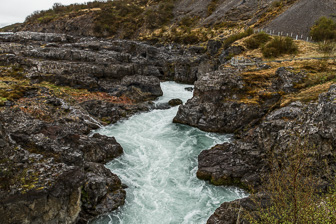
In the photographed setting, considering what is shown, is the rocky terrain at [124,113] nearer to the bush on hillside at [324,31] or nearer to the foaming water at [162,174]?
the foaming water at [162,174]

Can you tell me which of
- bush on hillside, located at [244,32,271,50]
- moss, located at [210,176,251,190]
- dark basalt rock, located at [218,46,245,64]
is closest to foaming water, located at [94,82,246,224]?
moss, located at [210,176,251,190]

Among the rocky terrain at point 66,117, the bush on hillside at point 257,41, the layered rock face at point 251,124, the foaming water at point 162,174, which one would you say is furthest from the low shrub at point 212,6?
the foaming water at point 162,174

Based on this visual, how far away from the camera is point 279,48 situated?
121 feet

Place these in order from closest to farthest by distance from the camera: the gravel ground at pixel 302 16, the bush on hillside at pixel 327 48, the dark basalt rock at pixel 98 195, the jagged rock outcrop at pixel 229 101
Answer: the dark basalt rock at pixel 98 195 → the jagged rock outcrop at pixel 229 101 → the bush on hillside at pixel 327 48 → the gravel ground at pixel 302 16

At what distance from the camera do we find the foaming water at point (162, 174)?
1535 centimetres

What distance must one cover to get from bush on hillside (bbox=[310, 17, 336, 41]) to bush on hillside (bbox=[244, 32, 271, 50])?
24.1ft

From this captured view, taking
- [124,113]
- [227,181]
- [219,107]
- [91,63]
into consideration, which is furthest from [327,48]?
[91,63]

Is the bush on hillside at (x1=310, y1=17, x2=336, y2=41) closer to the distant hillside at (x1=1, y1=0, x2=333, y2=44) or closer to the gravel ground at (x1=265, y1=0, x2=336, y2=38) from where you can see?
the gravel ground at (x1=265, y1=0, x2=336, y2=38)

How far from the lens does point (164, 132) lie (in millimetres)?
27484

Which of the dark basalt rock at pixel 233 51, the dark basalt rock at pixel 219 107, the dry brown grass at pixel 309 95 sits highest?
the dark basalt rock at pixel 233 51

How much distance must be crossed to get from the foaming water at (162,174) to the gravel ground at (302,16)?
3441cm

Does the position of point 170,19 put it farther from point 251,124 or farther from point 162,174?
point 162,174

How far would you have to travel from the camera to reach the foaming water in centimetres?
1535

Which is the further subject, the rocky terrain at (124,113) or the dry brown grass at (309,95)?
the dry brown grass at (309,95)
